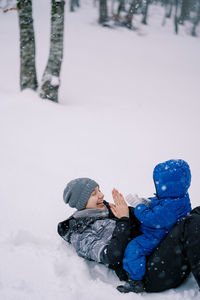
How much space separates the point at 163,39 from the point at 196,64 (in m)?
8.52

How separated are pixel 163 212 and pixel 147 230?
285 millimetres

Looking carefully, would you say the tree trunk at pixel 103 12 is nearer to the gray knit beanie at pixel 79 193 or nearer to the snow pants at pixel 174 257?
the gray knit beanie at pixel 79 193

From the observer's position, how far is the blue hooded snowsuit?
2158 mm

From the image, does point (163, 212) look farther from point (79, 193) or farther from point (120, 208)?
point (79, 193)

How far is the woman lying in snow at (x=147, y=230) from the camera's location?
2035mm

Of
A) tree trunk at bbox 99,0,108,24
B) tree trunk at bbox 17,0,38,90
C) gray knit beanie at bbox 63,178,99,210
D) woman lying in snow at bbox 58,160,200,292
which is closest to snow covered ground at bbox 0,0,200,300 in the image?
woman lying in snow at bbox 58,160,200,292

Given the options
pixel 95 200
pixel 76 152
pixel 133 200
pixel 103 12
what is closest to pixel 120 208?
pixel 133 200

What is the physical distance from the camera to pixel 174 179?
7.07 feet

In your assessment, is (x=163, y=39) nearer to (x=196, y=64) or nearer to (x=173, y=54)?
(x=173, y=54)

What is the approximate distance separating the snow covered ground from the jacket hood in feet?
2.82

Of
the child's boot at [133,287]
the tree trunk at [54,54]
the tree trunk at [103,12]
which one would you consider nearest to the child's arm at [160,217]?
the child's boot at [133,287]

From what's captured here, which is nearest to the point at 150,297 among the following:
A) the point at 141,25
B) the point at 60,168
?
the point at 60,168

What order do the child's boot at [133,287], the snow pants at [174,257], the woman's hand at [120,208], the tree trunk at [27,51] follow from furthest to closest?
the tree trunk at [27,51]
the woman's hand at [120,208]
the child's boot at [133,287]
the snow pants at [174,257]

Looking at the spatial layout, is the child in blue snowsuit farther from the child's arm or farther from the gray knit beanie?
the gray knit beanie
